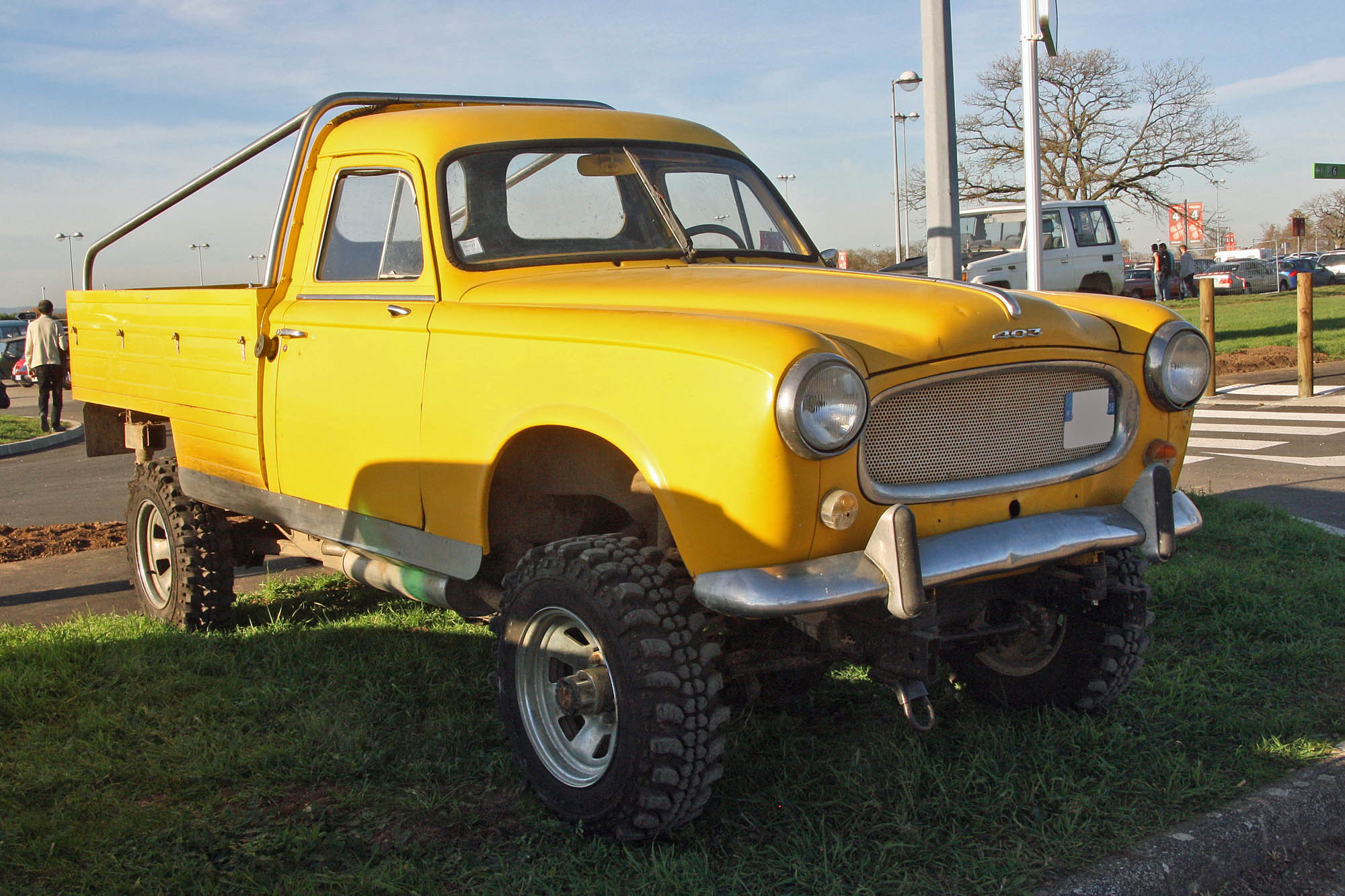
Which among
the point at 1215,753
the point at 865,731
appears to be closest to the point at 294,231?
the point at 865,731

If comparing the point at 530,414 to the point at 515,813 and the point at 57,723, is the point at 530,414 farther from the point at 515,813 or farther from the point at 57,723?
the point at 57,723

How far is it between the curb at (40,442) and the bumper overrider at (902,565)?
43.9 feet

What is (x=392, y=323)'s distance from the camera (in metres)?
3.88

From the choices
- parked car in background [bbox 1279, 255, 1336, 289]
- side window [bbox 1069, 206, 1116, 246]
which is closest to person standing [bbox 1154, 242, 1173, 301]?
side window [bbox 1069, 206, 1116, 246]

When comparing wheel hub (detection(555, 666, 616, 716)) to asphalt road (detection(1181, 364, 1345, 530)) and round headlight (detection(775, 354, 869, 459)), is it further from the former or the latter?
asphalt road (detection(1181, 364, 1345, 530))

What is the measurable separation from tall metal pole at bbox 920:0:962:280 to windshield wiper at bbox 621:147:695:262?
2.34 metres

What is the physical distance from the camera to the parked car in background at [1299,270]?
4503 cm

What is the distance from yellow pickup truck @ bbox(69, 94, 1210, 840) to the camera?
284 cm

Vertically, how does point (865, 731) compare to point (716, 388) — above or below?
below

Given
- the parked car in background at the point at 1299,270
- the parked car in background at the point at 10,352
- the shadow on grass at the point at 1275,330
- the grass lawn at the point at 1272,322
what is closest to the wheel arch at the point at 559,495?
the grass lawn at the point at 1272,322

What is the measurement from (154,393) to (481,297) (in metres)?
2.31

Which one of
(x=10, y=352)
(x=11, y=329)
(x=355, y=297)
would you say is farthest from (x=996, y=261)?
(x=11, y=329)

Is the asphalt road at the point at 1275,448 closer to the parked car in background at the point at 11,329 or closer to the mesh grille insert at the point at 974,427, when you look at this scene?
the mesh grille insert at the point at 974,427

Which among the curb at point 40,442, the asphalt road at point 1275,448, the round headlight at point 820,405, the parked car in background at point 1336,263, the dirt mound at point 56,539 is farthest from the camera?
the parked car in background at point 1336,263
